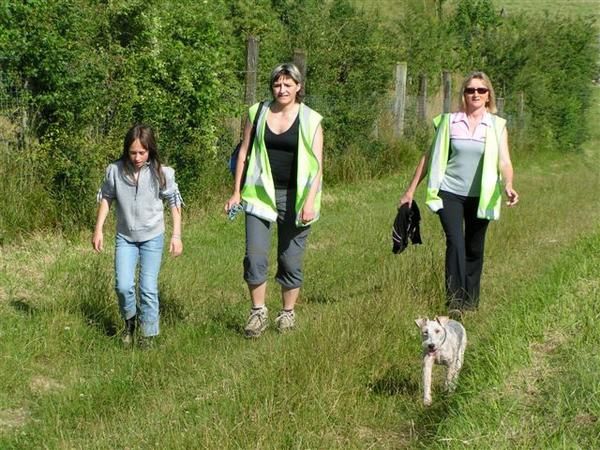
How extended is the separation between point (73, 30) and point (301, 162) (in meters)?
3.74

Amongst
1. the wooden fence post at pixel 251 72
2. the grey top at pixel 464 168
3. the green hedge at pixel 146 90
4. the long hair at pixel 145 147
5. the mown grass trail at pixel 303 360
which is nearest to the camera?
the mown grass trail at pixel 303 360

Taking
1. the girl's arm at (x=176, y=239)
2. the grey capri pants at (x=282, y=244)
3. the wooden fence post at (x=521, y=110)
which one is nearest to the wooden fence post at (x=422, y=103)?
the wooden fence post at (x=521, y=110)

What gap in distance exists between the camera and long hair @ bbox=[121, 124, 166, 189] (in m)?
5.67

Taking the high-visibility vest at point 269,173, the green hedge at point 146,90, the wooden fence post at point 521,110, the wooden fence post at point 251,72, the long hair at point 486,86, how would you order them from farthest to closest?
the wooden fence post at point 521,110
the wooden fence post at point 251,72
the green hedge at point 146,90
the long hair at point 486,86
the high-visibility vest at point 269,173

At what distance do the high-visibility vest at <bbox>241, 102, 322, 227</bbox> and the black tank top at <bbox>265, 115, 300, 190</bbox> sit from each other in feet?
0.11

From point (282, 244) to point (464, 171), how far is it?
1.44 m

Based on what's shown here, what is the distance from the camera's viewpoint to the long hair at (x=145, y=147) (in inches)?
223

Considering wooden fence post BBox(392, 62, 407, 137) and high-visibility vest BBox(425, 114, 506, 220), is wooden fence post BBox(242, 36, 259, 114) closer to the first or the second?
high-visibility vest BBox(425, 114, 506, 220)

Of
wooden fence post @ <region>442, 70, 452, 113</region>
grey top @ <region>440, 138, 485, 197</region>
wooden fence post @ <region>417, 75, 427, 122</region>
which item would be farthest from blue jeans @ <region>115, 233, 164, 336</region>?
wooden fence post @ <region>442, 70, 452, 113</region>

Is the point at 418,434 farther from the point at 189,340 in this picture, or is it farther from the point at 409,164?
the point at 409,164

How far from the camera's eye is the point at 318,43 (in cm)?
1557

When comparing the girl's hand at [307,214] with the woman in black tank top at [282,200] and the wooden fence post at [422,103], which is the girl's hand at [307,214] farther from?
the wooden fence post at [422,103]

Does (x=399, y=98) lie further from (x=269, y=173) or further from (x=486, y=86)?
(x=269, y=173)

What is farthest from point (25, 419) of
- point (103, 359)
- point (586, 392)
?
point (586, 392)
